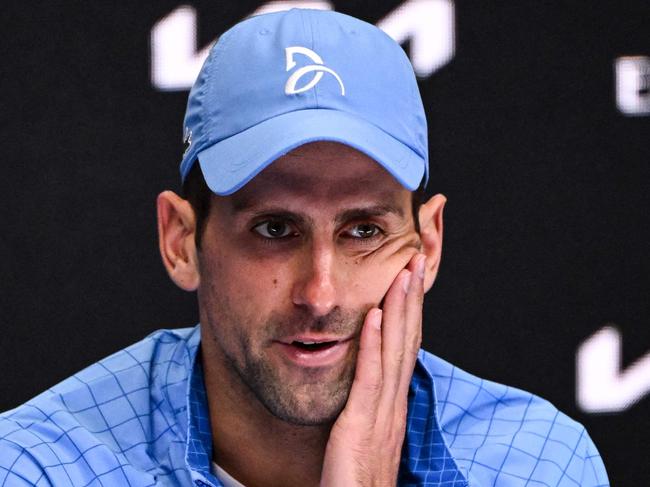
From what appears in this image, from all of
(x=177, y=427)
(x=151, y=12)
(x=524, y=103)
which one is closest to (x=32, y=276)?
(x=151, y=12)

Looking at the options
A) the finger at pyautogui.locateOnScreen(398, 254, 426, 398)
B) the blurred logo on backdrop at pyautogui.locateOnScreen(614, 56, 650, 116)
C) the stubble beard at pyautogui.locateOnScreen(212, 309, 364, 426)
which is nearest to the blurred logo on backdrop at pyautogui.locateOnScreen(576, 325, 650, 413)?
the blurred logo on backdrop at pyautogui.locateOnScreen(614, 56, 650, 116)

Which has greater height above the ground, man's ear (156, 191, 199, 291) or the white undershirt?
man's ear (156, 191, 199, 291)

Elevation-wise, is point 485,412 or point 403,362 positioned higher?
point 403,362

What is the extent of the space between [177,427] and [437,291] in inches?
28.9

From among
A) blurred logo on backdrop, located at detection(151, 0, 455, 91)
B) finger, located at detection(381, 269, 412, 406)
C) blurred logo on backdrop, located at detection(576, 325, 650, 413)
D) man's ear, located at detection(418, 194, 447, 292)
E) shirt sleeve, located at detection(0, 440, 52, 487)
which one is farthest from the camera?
blurred logo on backdrop, located at detection(576, 325, 650, 413)

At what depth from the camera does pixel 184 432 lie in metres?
1.56

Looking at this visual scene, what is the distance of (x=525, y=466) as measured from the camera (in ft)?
5.38

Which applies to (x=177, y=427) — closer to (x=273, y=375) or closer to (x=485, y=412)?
(x=273, y=375)

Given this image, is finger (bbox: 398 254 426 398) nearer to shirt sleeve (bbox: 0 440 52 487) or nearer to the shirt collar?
the shirt collar

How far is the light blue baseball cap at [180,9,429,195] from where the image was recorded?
1440mm

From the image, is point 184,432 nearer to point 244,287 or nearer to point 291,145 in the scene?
point 244,287

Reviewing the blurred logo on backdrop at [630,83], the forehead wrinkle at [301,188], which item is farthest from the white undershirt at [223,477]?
the blurred logo on backdrop at [630,83]

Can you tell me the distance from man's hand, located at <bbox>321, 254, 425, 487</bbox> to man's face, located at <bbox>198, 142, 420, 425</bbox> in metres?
0.02

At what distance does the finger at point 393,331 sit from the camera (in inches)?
60.4
